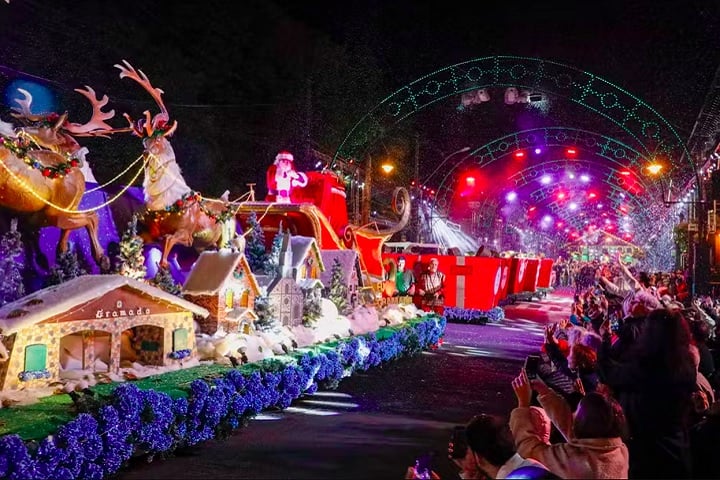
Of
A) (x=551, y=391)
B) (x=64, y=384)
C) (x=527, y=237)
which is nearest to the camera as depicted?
(x=551, y=391)

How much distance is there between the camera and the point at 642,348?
163 inches

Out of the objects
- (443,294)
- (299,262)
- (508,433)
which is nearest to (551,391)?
(508,433)

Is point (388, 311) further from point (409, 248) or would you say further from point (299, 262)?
point (409, 248)

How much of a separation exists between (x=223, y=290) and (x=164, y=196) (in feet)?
8.08

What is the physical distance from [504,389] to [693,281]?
12.7 m

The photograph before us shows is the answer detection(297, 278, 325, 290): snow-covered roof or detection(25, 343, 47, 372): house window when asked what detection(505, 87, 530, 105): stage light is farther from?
detection(25, 343, 47, 372): house window

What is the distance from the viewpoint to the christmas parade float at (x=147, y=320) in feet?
17.7

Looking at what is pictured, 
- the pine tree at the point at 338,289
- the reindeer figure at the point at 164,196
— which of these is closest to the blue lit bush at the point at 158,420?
the pine tree at the point at 338,289

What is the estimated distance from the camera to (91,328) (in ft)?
22.3

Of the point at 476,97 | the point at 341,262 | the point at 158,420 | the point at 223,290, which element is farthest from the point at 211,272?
the point at 476,97

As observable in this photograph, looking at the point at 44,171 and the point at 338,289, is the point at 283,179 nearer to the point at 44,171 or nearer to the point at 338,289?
the point at 338,289

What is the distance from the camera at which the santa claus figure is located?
15.3 m

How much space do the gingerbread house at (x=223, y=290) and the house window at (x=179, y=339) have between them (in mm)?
1004

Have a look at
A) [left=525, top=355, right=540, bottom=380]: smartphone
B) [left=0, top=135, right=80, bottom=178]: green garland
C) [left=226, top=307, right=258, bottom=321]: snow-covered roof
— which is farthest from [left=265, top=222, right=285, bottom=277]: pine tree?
[left=525, top=355, right=540, bottom=380]: smartphone
